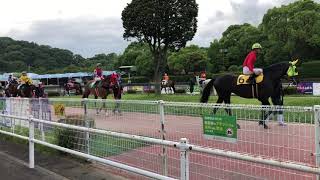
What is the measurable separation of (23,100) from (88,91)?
47.6 feet

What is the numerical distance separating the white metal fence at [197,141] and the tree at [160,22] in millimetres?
25599

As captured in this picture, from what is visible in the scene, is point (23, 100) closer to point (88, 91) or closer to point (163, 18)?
point (88, 91)

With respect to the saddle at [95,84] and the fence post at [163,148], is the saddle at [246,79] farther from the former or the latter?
the saddle at [95,84]

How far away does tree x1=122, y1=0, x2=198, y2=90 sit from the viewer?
3628 cm

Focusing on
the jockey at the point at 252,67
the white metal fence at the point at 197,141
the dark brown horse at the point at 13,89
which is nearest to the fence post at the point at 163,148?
the white metal fence at the point at 197,141

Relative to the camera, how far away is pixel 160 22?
36.2 m

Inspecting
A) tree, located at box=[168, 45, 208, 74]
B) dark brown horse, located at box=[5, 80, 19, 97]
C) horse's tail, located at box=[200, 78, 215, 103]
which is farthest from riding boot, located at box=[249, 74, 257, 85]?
tree, located at box=[168, 45, 208, 74]

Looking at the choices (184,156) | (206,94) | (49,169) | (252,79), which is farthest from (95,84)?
(184,156)

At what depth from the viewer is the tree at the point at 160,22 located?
36.3 meters

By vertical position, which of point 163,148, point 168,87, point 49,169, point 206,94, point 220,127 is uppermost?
point 168,87

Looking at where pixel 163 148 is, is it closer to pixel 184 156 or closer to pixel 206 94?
pixel 184 156

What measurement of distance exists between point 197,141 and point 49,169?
4.02 metres

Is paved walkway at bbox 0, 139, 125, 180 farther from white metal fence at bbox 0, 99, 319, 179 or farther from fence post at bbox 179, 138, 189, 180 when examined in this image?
fence post at bbox 179, 138, 189, 180

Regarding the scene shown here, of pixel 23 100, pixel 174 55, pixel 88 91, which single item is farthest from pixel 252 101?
pixel 174 55
